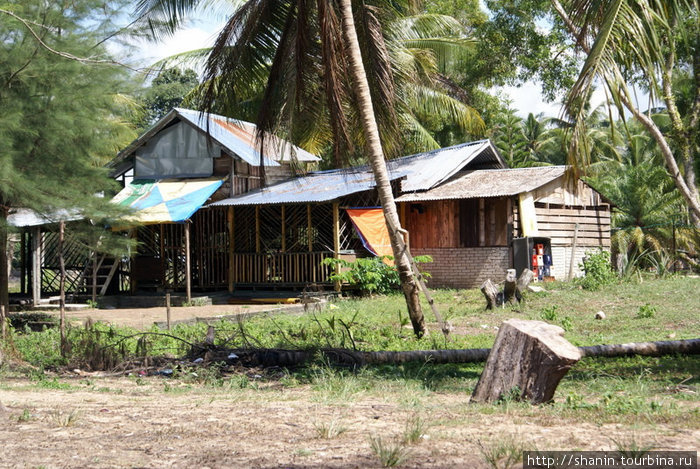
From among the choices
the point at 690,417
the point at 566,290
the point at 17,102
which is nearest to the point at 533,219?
the point at 566,290

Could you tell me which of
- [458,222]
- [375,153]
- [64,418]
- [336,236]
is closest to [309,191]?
[336,236]

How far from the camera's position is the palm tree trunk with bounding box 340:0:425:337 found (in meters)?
10.8

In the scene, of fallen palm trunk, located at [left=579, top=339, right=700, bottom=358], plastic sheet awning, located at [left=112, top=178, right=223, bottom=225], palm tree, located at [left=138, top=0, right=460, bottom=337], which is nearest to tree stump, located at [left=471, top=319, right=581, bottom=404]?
fallen palm trunk, located at [left=579, top=339, right=700, bottom=358]

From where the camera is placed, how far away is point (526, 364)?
20.4ft

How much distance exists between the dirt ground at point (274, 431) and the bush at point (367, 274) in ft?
39.6

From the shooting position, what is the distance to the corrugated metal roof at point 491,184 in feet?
68.5

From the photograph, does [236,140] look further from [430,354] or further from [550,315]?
[430,354]

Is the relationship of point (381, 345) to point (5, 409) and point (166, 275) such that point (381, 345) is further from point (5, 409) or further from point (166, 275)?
point (166, 275)

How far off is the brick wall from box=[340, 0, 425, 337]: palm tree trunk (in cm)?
1022

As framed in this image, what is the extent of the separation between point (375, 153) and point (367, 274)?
8.78m

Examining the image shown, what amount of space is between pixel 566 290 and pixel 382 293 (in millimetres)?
5065

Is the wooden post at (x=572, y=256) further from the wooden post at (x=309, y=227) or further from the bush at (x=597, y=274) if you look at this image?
the wooden post at (x=309, y=227)

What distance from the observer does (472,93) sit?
28938 mm

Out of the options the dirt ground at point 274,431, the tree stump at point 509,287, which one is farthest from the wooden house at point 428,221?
the dirt ground at point 274,431
